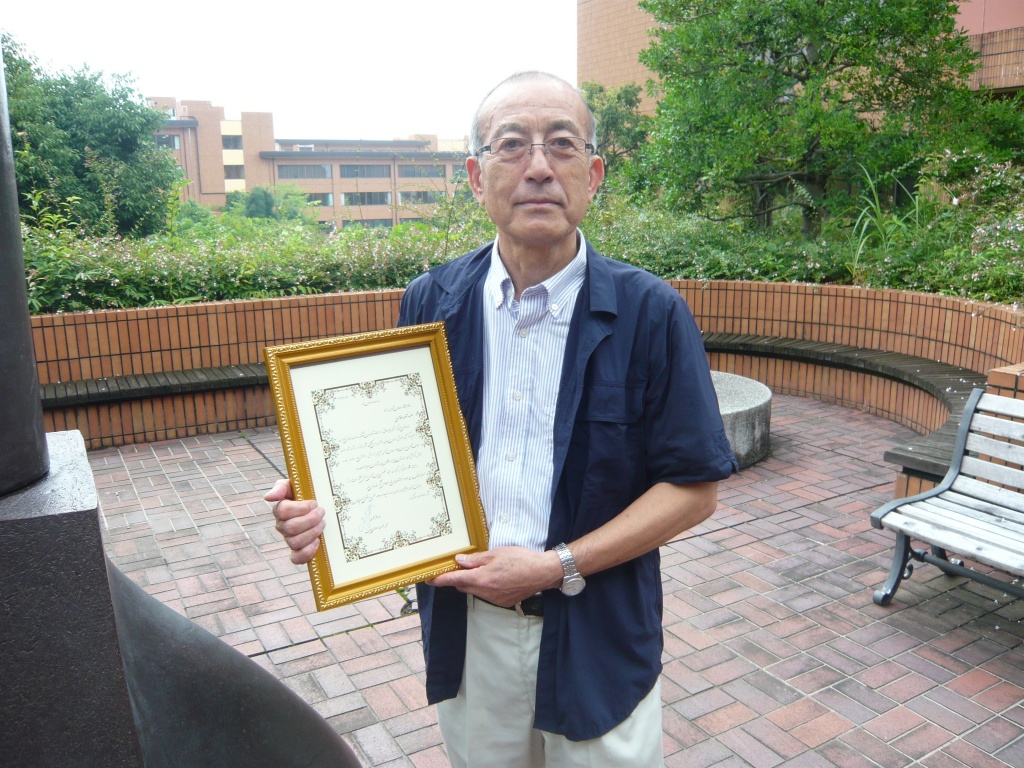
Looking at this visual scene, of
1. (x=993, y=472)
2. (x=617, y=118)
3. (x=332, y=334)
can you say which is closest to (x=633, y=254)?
(x=332, y=334)

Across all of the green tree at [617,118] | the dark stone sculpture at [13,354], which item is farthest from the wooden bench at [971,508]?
the green tree at [617,118]

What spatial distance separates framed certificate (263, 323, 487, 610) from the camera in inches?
65.1

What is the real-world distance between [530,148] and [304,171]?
86377 mm

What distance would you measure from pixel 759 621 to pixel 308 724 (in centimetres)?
256

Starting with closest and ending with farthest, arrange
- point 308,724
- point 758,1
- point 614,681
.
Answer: point 614,681 < point 308,724 < point 758,1

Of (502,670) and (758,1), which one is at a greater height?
(758,1)

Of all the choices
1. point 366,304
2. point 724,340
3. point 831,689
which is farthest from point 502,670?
point 724,340

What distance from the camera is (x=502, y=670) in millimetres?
1877

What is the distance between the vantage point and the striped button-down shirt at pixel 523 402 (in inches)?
71.5

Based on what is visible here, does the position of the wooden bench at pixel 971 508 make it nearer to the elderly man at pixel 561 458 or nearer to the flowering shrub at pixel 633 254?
the elderly man at pixel 561 458

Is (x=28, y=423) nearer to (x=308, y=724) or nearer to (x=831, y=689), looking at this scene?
(x=308, y=724)

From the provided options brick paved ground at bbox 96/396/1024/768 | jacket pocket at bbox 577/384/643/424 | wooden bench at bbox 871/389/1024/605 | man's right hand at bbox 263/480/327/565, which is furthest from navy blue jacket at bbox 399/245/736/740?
wooden bench at bbox 871/389/1024/605

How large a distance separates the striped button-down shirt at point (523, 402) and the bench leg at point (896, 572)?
293 cm

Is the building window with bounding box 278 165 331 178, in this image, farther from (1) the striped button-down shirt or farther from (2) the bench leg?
(1) the striped button-down shirt
